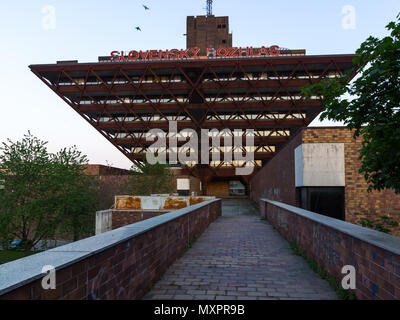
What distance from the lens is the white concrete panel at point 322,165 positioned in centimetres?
1152

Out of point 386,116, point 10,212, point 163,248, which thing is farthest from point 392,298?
point 10,212

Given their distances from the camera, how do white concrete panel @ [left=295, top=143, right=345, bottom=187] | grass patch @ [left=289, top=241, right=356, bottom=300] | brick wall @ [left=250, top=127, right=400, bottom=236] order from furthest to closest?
white concrete panel @ [left=295, top=143, right=345, bottom=187] → brick wall @ [left=250, top=127, right=400, bottom=236] → grass patch @ [left=289, top=241, right=356, bottom=300]

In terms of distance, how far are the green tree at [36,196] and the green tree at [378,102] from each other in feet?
69.8

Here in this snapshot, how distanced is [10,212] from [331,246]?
22.0m

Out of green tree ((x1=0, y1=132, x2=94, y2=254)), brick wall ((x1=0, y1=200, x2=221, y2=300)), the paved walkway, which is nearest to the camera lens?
brick wall ((x1=0, y1=200, x2=221, y2=300))

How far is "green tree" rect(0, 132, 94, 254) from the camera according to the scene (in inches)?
776

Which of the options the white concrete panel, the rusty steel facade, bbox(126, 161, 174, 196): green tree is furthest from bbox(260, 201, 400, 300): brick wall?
the rusty steel facade

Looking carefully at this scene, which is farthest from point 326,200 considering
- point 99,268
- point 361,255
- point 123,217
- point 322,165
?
point 123,217

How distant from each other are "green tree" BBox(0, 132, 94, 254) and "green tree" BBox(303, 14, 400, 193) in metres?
21.3

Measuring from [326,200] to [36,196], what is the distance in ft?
67.1

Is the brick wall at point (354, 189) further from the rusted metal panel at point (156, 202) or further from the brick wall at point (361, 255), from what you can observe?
the rusted metal panel at point (156, 202)

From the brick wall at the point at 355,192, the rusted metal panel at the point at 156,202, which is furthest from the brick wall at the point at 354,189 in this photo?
the rusted metal panel at the point at 156,202

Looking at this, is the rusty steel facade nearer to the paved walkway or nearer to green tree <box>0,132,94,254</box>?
green tree <box>0,132,94,254</box>

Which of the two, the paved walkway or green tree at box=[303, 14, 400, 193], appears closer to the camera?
green tree at box=[303, 14, 400, 193]
